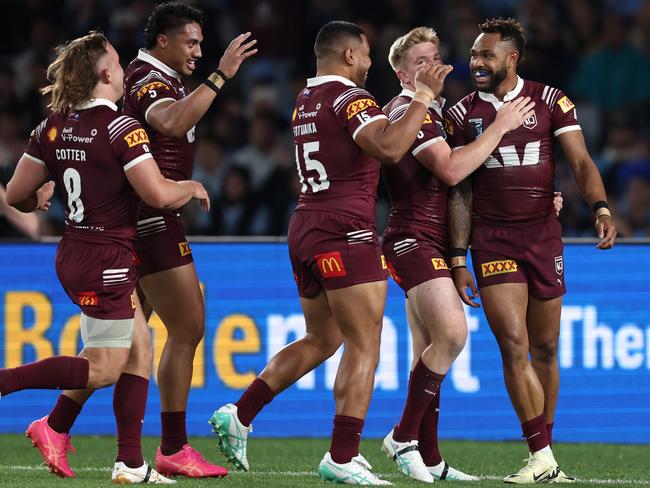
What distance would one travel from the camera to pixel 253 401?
6.98 m

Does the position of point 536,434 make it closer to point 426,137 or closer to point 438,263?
point 438,263

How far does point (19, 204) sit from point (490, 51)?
8.77 feet

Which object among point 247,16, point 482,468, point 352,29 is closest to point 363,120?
point 352,29

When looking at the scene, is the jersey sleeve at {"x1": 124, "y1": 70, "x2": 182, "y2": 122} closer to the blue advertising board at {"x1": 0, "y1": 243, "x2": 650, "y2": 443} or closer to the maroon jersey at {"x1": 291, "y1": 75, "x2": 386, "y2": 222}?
the maroon jersey at {"x1": 291, "y1": 75, "x2": 386, "y2": 222}

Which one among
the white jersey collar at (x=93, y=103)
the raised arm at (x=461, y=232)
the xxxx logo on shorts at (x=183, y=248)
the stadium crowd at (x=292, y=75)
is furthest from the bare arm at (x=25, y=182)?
the stadium crowd at (x=292, y=75)

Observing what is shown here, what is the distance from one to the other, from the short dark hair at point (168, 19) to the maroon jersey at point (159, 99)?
4.4 inches

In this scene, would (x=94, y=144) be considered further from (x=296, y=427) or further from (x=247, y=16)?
(x=247, y=16)

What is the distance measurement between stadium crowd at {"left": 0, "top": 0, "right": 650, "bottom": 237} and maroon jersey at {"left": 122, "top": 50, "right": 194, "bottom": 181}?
16.1ft

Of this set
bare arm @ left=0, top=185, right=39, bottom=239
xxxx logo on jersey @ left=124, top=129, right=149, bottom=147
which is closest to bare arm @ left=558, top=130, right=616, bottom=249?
xxxx logo on jersey @ left=124, top=129, right=149, bottom=147

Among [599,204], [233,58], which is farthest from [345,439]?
[233,58]

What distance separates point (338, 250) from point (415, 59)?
130 centimetres

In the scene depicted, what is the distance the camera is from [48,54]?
14.5 meters

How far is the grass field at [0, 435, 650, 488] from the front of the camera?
6.64 metres

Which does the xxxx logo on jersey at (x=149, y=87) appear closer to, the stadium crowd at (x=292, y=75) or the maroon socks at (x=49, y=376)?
Answer: the maroon socks at (x=49, y=376)
